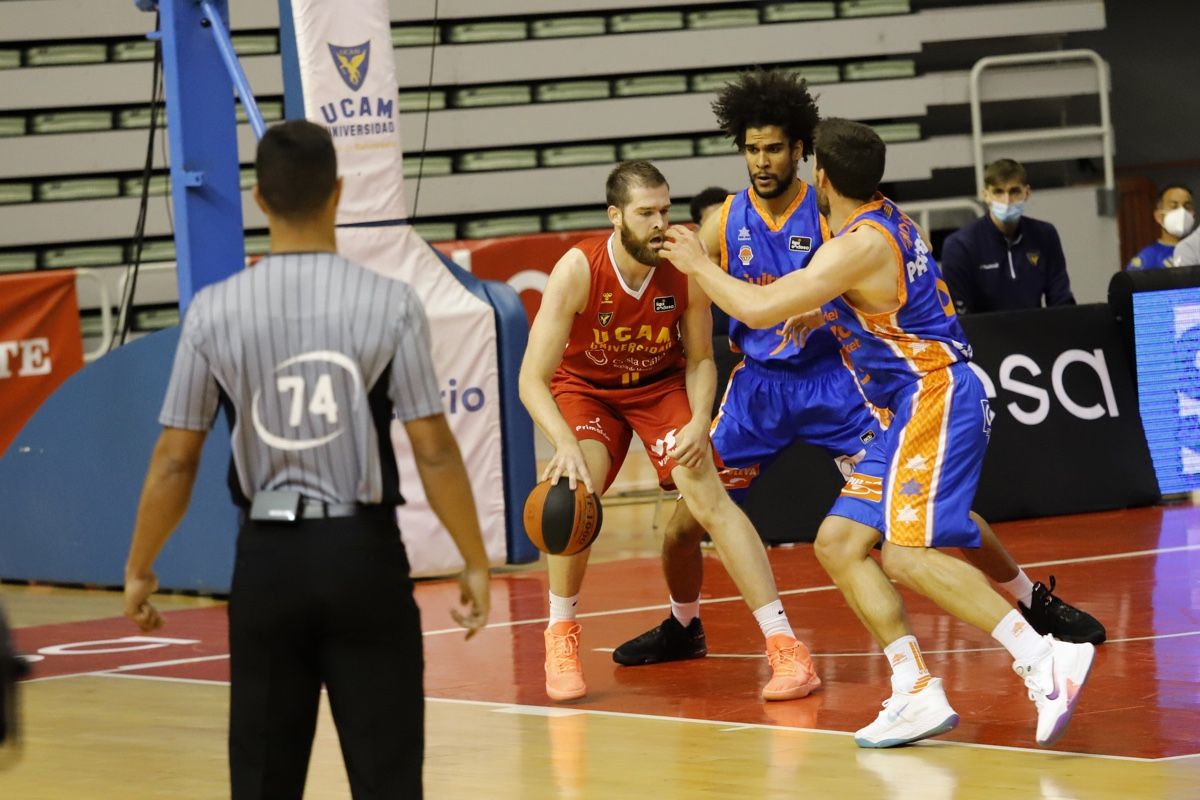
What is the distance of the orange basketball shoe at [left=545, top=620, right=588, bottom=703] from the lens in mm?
6676

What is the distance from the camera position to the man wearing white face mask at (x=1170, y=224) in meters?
13.5

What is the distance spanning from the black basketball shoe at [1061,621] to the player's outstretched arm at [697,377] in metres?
1.40

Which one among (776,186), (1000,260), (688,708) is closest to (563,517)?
(688,708)

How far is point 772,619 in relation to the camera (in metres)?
6.59

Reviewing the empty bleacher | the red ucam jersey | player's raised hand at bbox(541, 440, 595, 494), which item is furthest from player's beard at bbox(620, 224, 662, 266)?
the empty bleacher

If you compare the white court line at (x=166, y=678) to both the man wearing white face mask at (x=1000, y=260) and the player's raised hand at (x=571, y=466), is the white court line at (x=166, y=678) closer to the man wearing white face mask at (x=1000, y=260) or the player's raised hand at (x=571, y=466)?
the player's raised hand at (x=571, y=466)

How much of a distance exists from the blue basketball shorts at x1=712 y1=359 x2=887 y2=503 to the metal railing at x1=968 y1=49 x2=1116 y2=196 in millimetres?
10191

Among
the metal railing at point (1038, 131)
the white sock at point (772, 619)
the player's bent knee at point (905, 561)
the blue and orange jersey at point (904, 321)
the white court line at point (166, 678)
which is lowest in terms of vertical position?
the white court line at point (166, 678)

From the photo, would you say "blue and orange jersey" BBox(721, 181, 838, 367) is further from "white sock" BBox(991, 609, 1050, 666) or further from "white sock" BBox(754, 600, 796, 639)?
"white sock" BBox(991, 609, 1050, 666)

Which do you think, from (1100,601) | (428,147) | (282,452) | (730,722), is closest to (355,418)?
(282,452)

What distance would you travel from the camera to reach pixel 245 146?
16297 mm

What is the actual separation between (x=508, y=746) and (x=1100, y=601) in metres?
3.12

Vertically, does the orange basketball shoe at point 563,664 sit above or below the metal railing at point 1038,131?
below

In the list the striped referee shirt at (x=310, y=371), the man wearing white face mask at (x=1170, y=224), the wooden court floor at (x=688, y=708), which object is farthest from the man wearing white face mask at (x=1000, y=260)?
the striped referee shirt at (x=310, y=371)
